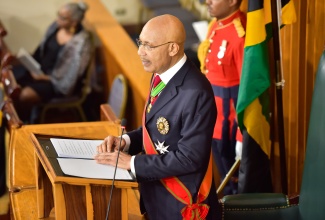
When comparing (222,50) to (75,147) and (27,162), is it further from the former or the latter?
(75,147)

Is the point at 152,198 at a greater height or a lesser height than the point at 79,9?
lesser

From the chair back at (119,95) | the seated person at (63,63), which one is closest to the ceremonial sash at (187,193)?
the chair back at (119,95)

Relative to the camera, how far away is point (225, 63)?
3.81 metres

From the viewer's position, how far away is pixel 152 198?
2.79m

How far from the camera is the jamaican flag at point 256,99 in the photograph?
344 centimetres

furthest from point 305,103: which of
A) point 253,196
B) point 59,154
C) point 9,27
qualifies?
point 9,27

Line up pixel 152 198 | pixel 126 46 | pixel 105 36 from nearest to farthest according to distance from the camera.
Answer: pixel 152 198, pixel 126 46, pixel 105 36

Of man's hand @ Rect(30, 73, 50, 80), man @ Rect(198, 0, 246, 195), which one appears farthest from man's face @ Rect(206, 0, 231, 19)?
man's hand @ Rect(30, 73, 50, 80)

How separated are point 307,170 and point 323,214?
19 centimetres

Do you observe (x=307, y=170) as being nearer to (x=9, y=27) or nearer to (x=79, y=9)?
(x=79, y=9)

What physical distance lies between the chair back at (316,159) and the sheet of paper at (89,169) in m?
0.79

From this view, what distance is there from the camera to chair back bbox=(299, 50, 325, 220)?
2.87 metres

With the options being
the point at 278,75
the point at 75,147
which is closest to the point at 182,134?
the point at 75,147

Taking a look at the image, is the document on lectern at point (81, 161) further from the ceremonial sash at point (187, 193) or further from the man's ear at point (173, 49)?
the man's ear at point (173, 49)
